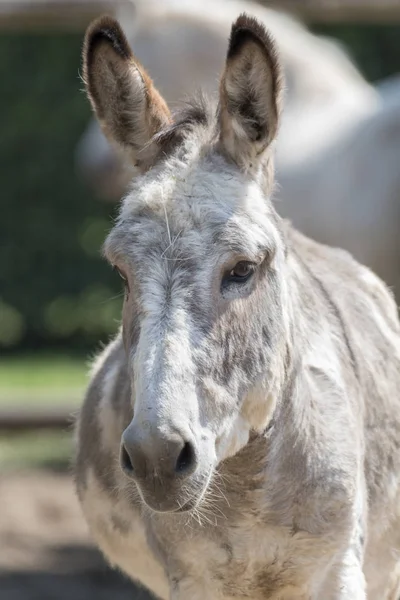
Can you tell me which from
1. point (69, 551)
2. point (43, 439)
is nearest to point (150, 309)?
point (69, 551)

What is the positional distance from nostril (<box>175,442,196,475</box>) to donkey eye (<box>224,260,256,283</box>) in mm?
413

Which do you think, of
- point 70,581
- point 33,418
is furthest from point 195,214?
point 33,418

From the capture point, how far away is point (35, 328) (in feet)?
44.1

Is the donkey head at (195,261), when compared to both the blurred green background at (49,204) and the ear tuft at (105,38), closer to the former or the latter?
the ear tuft at (105,38)

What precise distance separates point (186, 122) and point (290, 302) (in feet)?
1.71

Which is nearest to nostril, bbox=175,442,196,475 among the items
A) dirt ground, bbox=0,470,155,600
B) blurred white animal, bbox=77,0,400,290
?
dirt ground, bbox=0,470,155,600

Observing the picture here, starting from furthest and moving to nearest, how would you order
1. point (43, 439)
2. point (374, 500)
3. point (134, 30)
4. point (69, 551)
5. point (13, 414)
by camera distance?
point (43, 439) → point (134, 30) → point (13, 414) → point (69, 551) → point (374, 500)

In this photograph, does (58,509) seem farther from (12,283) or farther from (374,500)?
(12,283)

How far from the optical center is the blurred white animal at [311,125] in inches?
233

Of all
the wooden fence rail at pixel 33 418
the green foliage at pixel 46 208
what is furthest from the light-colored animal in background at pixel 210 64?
the green foliage at pixel 46 208

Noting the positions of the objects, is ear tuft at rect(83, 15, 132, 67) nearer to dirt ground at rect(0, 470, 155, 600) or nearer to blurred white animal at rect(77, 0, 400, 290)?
dirt ground at rect(0, 470, 155, 600)

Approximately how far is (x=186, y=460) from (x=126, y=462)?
0.42 feet

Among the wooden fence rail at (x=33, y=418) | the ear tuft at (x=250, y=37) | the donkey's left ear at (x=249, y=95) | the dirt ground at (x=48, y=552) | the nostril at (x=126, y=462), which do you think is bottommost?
the dirt ground at (x=48, y=552)

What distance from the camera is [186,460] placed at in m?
2.62
